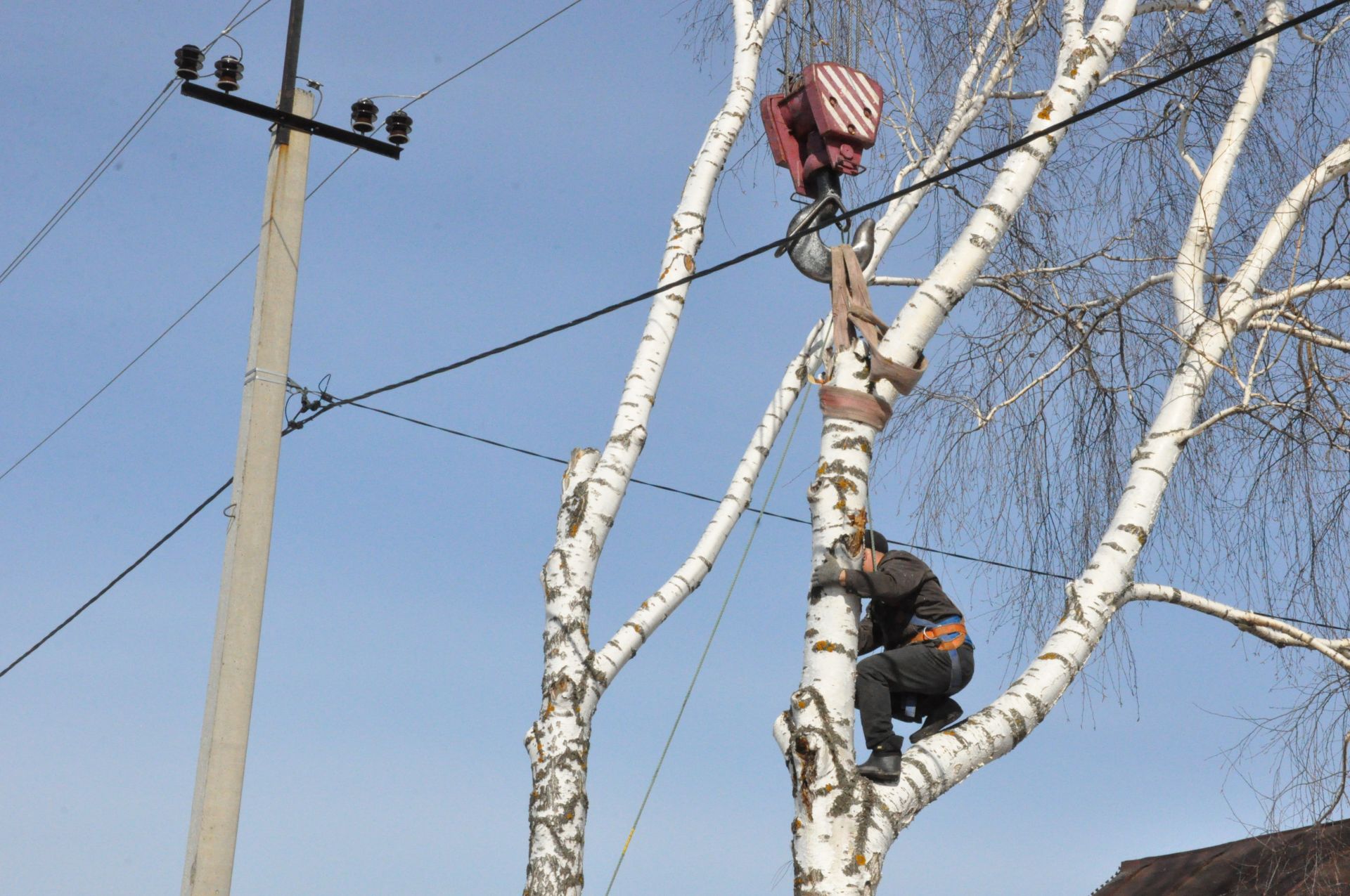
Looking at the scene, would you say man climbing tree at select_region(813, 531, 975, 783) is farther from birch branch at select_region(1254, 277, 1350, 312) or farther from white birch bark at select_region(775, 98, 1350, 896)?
birch branch at select_region(1254, 277, 1350, 312)

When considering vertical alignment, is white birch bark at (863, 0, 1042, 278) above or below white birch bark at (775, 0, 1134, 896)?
above

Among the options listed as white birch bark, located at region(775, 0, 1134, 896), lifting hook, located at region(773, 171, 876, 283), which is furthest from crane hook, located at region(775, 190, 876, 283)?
white birch bark, located at region(775, 0, 1134, 896)

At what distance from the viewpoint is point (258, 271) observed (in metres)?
7.29

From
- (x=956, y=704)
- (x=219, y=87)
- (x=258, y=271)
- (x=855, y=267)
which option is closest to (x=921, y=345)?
(x=855, y=267)

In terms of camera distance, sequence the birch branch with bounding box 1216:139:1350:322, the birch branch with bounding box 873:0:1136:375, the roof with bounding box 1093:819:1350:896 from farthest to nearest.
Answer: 1. the roof with bounding box 1093:819:1350:896
2. the birch branch with bounding box 1216:139:1350:322
3. the birch branch with bounding box 873:0:1136:375

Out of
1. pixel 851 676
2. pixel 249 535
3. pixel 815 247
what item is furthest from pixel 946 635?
pixel 249 535

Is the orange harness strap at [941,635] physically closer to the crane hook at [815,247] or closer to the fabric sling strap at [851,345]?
the fabric sling strap at [851,345]

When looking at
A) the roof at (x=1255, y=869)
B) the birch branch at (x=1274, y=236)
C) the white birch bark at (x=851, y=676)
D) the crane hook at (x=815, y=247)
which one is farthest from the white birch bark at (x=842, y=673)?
the roof at (x=1255, y=869)

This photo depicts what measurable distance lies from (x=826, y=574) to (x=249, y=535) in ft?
10.5

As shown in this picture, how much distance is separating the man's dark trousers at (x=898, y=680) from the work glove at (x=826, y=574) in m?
0.46

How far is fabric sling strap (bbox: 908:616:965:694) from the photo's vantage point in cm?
527

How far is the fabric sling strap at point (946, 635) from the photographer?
17.3 ft

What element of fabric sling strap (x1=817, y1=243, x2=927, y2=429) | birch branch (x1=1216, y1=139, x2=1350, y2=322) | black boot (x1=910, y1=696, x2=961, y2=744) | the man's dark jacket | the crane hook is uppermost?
birch branch (x1=1216, y1=139, x2=1350, y2=322)

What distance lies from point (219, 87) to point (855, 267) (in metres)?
4.06
